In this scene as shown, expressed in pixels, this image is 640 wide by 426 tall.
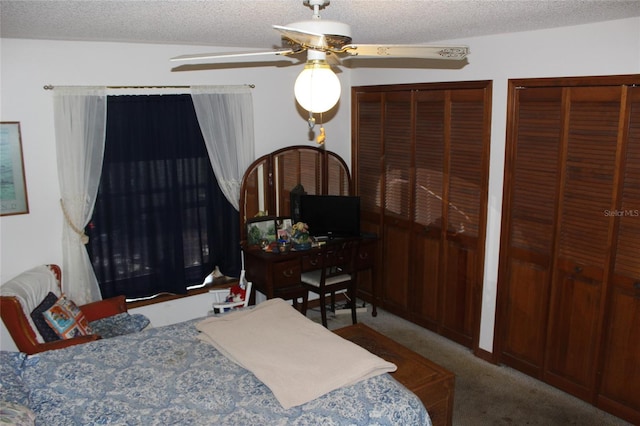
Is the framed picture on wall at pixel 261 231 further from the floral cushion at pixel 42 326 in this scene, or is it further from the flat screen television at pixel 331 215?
the floral cushion at pixel 42 326

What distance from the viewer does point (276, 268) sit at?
15.1ft

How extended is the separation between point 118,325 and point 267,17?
2.41 m

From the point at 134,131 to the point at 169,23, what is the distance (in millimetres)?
1419

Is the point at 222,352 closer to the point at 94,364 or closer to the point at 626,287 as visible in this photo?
the point at 94,364

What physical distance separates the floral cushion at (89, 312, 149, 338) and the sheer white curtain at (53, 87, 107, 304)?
41 cm

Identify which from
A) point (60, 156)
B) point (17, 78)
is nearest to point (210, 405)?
point (60, 156)

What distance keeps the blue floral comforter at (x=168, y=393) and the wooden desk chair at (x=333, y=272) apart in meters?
1.80

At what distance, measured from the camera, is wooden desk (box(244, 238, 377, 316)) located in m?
4.57

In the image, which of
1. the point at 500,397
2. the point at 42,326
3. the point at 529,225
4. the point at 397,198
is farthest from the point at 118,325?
the point at 529,225

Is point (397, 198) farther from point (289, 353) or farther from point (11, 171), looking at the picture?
point (11, 171)

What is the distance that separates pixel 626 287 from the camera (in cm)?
338

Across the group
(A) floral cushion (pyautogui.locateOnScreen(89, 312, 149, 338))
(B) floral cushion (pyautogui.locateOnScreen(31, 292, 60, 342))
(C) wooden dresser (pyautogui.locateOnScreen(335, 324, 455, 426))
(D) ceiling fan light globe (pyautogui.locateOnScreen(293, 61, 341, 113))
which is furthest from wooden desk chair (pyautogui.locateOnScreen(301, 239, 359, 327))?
(D) ceiling fan light globe (pyautogui.locateOnScreen(293, 61, 341, 113))

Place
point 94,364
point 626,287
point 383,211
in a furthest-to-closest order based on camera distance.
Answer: point 383,211 < point 626,287 < point 94,364

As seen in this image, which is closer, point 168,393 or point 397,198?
point 168,393
